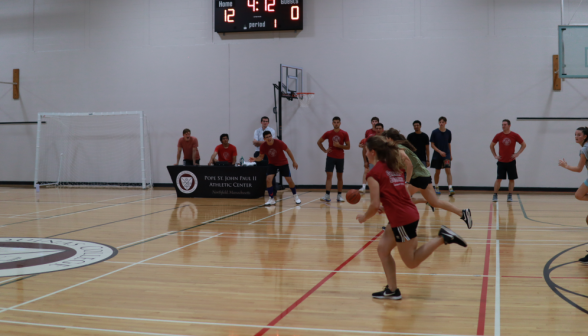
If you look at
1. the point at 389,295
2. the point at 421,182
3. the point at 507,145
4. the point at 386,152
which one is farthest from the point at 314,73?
the point at 389,295

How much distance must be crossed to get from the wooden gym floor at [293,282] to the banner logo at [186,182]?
12.2ft

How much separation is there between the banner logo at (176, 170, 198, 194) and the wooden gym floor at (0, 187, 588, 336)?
3.72 meters

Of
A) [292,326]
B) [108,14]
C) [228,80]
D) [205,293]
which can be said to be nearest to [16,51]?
[108,14]

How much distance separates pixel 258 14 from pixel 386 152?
11.7m

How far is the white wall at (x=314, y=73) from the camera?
14.0 m

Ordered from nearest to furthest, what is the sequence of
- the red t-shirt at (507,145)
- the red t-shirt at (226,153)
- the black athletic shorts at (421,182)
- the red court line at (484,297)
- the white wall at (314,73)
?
the red court line at (484,297) → the black athletic shorts at (421,182) → the red t-shirt at (507,145) → the red t-shirt at (226,153) → the white wall at (314,73)

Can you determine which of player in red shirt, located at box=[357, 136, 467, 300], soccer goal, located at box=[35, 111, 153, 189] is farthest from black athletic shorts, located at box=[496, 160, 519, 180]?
soccer goal, located at box=[35, 111, 153, 189]

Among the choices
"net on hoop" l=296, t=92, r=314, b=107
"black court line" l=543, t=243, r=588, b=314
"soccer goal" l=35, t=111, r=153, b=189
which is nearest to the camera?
"black court line" l=543, t=243, r=588, b=314

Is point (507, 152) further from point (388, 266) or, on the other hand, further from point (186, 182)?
point (388, 266)

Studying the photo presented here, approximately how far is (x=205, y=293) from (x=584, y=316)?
3.02 m

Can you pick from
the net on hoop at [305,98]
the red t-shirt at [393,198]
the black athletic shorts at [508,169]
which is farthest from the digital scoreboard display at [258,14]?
the red t-shirt at [393,198]

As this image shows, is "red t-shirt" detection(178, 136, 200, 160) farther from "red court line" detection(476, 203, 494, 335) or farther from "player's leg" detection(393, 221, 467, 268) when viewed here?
"player's leg" detection(393, 221, 467, 268)

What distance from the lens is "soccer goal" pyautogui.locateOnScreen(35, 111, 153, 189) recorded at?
16609 mm

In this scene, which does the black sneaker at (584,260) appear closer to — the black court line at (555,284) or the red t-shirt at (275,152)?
the black court line at (555,284)
